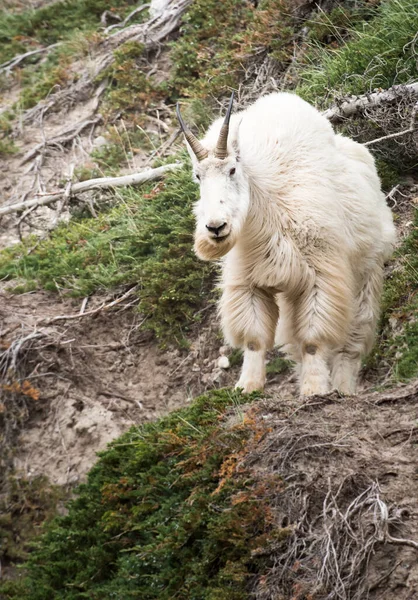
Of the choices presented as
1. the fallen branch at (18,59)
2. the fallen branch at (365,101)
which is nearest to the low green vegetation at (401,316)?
the fallen branch at (365,101)

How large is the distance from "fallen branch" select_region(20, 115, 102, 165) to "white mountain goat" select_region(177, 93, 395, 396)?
583cm

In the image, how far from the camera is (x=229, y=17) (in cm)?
1338

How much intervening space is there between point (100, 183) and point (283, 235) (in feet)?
16.4

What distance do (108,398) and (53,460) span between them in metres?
0.88

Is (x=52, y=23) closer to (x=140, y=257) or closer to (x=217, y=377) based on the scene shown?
(x=140, y=257)

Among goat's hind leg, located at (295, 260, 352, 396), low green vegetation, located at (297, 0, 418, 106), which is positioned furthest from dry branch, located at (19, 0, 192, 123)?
goat's hind leg, located at (295, 260, 352, 396)

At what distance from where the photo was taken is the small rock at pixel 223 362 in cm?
920

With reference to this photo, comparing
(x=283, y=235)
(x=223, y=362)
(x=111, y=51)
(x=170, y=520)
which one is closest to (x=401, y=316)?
(x=283, y=235)

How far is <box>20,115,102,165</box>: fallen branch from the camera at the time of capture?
13.2 meters

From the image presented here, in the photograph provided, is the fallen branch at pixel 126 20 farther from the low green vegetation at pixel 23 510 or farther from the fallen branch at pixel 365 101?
the low green vegetation at pixel 23 510

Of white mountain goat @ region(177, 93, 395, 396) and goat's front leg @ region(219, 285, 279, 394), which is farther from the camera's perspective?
goat's front leg @ region(219, 285, 279, 394)

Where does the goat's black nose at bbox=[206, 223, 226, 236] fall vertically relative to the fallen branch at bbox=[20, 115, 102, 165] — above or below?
above

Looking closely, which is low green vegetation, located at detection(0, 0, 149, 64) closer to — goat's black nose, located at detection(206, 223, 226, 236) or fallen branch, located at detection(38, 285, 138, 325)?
fallen branch, located at detection(38, 285, 138, 325)

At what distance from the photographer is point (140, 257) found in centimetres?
1037
